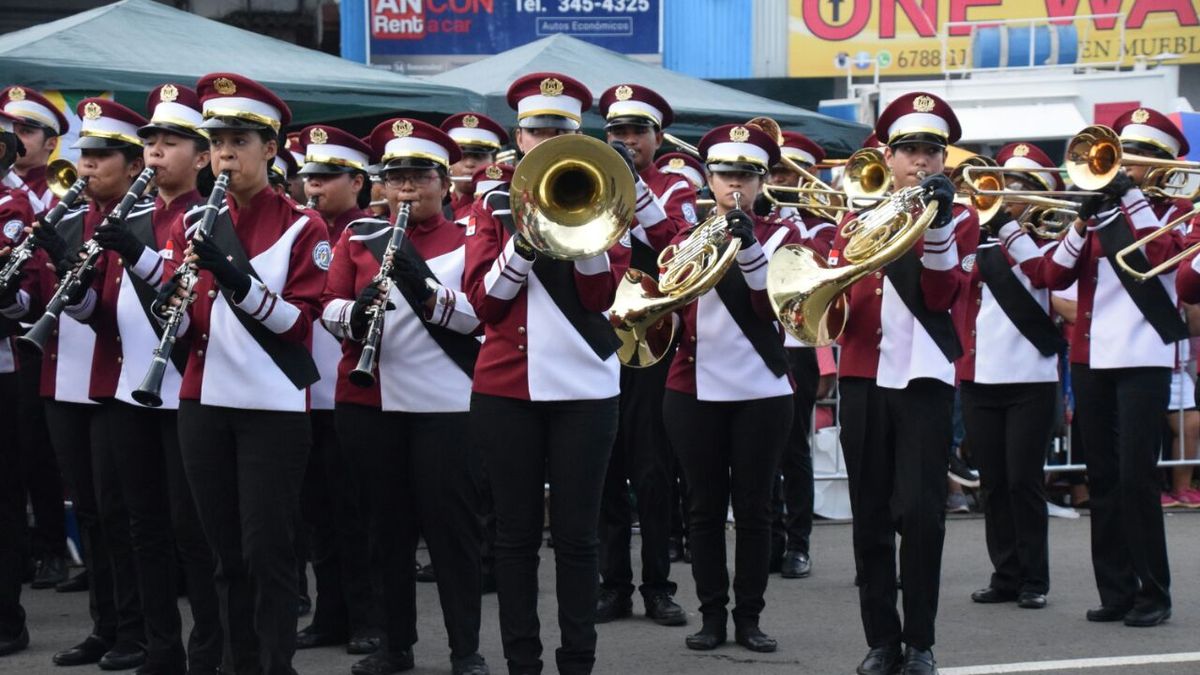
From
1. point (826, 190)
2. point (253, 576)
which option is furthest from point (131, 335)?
point (826, 190)

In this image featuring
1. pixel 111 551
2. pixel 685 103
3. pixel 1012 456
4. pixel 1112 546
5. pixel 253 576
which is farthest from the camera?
pixel 685 103

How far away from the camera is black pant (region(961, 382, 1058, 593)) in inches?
337

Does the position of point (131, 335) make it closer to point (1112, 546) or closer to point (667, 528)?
point (667, 528)

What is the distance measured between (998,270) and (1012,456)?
35.7 inches

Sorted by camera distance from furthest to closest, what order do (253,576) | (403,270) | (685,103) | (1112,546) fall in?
(685,103), (1112,546), (403,270), (253,576)

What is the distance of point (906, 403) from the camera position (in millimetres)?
6637

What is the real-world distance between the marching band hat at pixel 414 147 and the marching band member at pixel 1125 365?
9.24 ft

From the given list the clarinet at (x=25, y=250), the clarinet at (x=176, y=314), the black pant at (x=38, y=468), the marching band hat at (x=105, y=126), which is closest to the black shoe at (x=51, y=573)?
the black pant at (x=38, y=468)

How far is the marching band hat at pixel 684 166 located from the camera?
925cm

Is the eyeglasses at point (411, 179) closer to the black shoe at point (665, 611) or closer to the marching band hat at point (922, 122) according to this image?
the marching band hat at point (922, 122)

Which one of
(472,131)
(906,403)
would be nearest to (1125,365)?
(906,403)

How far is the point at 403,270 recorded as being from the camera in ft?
20.8

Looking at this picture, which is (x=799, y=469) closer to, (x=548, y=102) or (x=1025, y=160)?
(x=1025, y=160)

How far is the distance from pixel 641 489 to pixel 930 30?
50.5 ft
